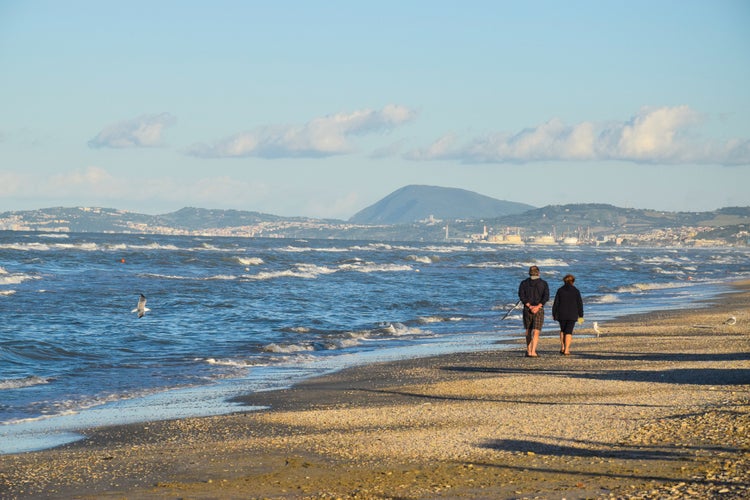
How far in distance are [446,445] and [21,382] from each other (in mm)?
8699

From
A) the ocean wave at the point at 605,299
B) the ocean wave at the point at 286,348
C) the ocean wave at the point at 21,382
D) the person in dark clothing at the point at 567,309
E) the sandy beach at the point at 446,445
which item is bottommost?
the ocean wave at the point at 605,299

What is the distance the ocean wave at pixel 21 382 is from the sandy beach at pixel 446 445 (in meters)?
3.99

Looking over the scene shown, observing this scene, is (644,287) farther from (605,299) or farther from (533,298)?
(533,298)

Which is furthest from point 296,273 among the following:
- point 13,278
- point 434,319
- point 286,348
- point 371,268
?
point 286,348

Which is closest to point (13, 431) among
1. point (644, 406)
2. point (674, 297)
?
point (644, 406)

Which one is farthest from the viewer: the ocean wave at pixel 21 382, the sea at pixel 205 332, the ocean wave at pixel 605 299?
the ocean wave at pixel 605 299

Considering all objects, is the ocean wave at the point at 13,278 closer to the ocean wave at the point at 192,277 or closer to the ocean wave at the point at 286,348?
the ocean wave at the point at 192,277

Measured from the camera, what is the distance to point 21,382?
15.4 metres

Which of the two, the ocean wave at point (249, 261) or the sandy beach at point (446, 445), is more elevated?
the sandy beach at point (446, 445)

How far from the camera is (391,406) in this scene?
12.2 metres

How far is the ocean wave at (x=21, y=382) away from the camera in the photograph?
15.1 metres

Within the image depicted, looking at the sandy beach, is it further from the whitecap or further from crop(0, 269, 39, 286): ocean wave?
the whitecap

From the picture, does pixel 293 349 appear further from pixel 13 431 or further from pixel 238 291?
pixel 238 291

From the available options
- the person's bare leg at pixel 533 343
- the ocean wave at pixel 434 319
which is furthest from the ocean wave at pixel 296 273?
the person's bare leg at pixel 533 343
